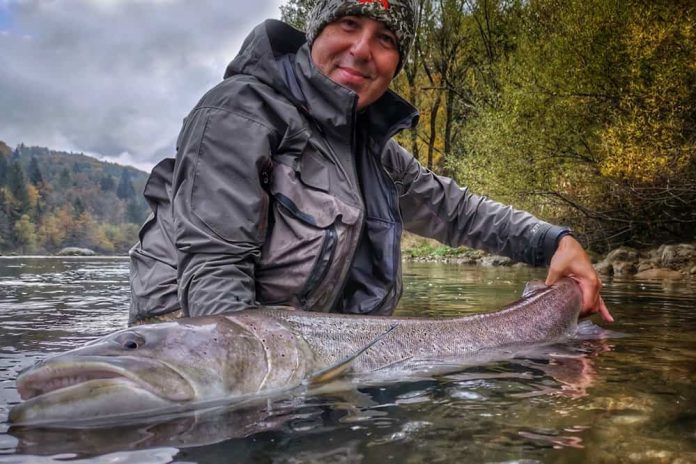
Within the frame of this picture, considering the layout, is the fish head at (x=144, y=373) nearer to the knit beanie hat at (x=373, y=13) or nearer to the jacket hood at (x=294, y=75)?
the jacket hood at (x=294, y=75)

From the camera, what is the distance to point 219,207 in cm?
272

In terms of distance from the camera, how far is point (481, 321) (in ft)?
Result: 10.6

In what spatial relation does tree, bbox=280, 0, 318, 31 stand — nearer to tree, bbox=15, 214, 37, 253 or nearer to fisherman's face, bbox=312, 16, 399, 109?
fisherman's face, bbox=312, 16, 399, 109

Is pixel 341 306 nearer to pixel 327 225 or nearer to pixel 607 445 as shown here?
pixel 327 225

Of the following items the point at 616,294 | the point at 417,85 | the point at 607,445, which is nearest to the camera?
the point at 607,445

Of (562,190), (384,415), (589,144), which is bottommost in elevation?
(384,415)

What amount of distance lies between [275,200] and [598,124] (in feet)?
38.8

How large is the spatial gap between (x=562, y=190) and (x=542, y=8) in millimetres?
4745

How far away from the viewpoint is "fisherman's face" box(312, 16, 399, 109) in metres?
3.38

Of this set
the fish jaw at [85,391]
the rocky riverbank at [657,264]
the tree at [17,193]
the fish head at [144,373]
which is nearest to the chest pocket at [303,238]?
the fish head at [144,373]

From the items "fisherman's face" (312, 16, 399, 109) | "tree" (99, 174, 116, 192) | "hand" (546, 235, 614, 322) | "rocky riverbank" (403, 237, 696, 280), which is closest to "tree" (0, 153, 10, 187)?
"tree" (99, 174, 116, 192)

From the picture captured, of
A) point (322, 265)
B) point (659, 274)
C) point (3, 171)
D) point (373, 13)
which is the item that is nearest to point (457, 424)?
point (322, 265)

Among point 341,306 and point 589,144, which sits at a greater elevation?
point 589,144

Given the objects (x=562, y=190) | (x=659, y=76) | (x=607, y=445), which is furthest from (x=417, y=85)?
(x=607, y=445)
